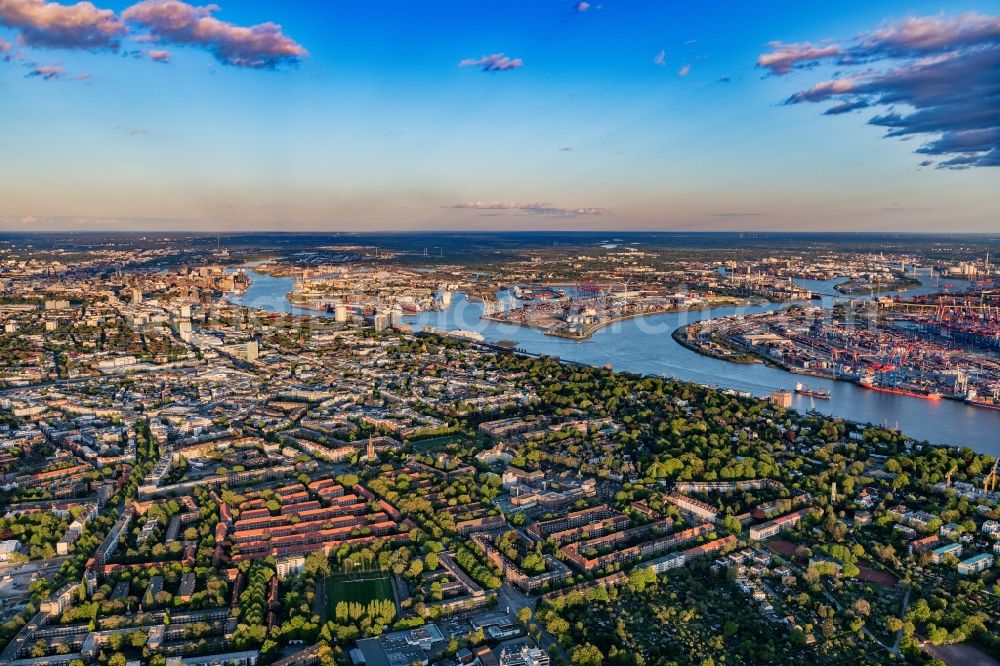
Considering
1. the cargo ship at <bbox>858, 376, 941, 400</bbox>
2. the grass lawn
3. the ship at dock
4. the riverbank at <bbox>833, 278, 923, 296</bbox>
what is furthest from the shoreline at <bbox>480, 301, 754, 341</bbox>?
the grass lawn

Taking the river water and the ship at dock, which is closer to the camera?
the river water

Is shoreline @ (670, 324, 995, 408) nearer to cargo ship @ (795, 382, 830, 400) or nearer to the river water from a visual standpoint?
the river water

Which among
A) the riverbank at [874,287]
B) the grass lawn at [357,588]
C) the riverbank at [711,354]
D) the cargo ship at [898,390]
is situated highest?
the riverbank at [874,287]

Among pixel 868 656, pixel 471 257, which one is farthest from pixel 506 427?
pixel 471 257

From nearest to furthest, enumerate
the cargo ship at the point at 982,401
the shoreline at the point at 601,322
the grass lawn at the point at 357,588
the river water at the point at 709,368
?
the grass lawn at the point at 357,588 < the river water at the point at 709,368 < the cargo ship at the point at 982,401 < the shoreline at the point at 601,322

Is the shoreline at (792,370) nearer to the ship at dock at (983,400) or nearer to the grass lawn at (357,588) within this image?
the ship at dock at (983,400)

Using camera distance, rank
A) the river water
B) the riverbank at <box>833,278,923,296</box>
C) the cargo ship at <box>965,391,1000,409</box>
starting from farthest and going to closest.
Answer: the riverbank at <box>833,278,923,296</box>, the cargo ship at <box>965,391,1000,409</box>, the river water

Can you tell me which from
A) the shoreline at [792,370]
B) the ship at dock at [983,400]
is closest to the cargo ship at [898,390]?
the shoreline at [792,370]
